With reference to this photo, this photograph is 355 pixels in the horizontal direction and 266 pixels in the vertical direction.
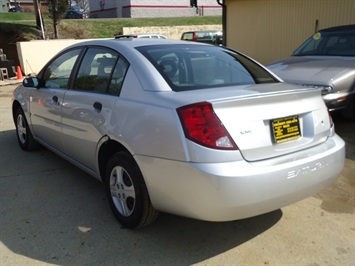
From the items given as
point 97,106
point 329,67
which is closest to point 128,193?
point 97,106

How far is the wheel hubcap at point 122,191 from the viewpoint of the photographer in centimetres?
302

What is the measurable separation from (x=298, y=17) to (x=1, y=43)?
577 inches

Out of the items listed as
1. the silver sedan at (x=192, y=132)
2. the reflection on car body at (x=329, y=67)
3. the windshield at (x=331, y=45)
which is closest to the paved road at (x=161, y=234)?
the silver sedan at (x=192, y=132)

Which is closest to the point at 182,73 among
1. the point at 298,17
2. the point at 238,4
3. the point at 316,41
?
the point at 316,41

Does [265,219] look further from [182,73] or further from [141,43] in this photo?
[141,43]

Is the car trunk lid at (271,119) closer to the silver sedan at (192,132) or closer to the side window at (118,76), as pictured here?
the silver sedan at (192,132)

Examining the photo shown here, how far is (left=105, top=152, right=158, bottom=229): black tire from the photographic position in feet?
9.40

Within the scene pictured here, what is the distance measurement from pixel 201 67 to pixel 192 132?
0.99 meters

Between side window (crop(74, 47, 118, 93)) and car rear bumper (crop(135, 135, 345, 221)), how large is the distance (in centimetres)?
97

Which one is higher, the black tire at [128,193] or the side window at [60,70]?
the side window at [60,70]

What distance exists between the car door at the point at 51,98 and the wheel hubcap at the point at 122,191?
118 centimetres

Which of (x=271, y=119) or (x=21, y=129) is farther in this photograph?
(x=21, y=129)

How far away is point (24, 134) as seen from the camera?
5.19m

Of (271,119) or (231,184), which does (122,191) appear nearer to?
(231,184)
